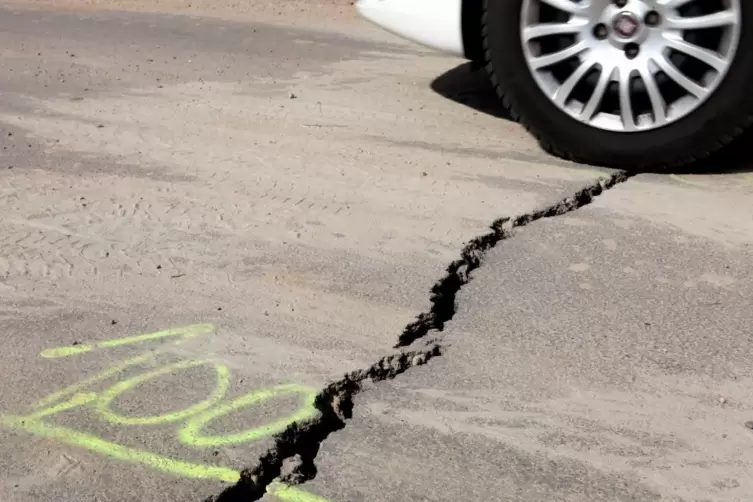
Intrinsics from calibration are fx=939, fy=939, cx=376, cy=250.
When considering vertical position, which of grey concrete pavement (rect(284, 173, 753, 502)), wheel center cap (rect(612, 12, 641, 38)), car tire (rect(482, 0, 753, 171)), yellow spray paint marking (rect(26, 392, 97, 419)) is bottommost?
yellow spray paint marking (rect(26, 392, 97, 419))

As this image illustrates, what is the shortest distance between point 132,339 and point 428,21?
7.97ft

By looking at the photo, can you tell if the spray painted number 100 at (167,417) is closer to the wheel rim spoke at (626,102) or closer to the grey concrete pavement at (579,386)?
the grey concrete pavement at (579,386)

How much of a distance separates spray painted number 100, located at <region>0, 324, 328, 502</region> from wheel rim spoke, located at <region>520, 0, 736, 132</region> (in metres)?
2.27

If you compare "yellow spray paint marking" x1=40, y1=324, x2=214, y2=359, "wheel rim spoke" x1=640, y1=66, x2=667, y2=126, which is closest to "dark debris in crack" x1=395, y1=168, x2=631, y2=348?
"wheel rim spoke" x1=640, y1=66, x2=667, y2=126

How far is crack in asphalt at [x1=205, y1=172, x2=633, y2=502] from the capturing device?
2225mm

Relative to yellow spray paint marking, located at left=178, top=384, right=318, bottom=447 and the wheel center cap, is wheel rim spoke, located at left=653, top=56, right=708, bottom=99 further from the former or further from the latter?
yellow spray paint marking, located at left=178, top=384, right=318, bottom=447

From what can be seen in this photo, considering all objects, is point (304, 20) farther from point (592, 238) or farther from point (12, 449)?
point (12, 449)

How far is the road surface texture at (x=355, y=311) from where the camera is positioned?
89.6 inches

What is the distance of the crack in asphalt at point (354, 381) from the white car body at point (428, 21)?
1159 millimetres

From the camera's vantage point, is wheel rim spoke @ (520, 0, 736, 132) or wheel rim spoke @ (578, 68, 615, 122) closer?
wheel rim spoke @ (520, 0, 736, 132)

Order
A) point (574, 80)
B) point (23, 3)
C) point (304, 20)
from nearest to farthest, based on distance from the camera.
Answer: point (574, 80) < point (304, 20) < point (23, 3)

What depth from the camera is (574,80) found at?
419cm

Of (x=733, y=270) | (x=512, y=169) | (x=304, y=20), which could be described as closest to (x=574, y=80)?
(x=512, y=169)

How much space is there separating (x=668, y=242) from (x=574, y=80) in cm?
102
